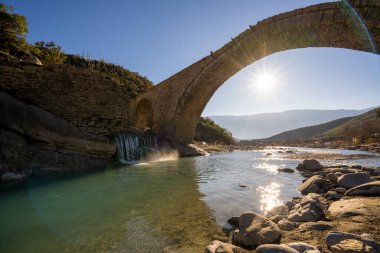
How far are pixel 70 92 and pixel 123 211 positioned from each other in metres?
7.67

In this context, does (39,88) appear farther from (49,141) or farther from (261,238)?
(261,238)

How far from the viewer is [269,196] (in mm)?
5488

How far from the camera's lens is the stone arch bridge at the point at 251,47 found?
10086mm

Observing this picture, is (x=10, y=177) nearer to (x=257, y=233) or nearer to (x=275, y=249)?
(x=257, y=233)

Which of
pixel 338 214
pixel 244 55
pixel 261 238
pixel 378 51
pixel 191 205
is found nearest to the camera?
pixel 261 238

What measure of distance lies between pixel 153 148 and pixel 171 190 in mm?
9161

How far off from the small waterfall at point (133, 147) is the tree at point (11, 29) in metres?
13.6

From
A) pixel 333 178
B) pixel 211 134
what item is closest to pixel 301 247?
pixel 333 178

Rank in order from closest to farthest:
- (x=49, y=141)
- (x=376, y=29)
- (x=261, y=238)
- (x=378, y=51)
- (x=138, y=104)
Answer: (x=261, y=238) < (x=49, y=141) < (x=376, y=29) < (x=378, y=51) < (x=138, y=104)

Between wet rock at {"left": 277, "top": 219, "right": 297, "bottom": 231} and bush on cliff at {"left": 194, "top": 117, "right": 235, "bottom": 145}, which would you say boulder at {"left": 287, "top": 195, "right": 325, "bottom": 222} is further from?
bush on cliff at {"left": 194, "top": 117, "right": 235, "bottom": 145}

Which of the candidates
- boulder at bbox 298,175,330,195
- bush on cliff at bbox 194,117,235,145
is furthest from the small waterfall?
bush on cliff at bbox 194,117,235,145

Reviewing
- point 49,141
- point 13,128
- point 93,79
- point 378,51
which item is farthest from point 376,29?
point 13,128

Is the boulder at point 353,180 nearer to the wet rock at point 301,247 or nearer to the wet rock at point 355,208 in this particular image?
the wet rock at point 355,208

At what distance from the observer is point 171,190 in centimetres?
607
